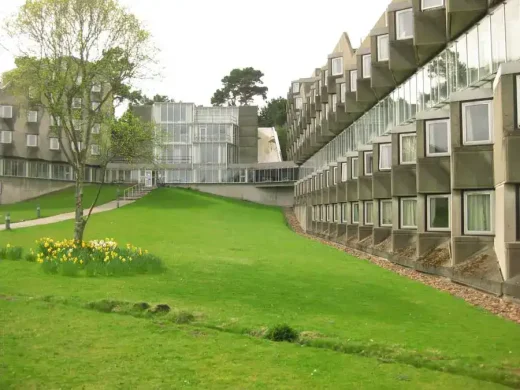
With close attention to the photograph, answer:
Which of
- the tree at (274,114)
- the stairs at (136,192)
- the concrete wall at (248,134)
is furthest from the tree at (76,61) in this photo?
the tree at (274,114)

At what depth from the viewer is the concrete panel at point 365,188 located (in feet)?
121

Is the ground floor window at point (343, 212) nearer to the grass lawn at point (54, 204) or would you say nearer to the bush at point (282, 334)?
the grass lawn at point (54, 204)

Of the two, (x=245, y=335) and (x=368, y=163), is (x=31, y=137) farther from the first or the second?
(x=245, y=335)

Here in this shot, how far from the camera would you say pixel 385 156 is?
33.8 m

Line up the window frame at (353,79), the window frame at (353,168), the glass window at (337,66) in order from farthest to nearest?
the glass window at (337,66) < the window frame at (353,79) < the window frame at (353,168)

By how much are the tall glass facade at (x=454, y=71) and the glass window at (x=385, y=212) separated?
3993 millimetres

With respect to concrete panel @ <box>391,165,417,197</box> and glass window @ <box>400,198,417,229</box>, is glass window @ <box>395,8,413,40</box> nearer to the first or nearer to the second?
concrete panel @ <box>391,165,417,197</box>

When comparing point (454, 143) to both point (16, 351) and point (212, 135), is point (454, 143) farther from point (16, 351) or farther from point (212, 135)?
point (212, 135)

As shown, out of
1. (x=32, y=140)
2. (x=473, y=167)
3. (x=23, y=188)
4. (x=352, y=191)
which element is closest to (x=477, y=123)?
(x=473, y=167)

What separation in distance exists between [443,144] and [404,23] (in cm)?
895

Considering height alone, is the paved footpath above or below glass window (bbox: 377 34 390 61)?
below

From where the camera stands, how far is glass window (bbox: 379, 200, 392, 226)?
3341cm

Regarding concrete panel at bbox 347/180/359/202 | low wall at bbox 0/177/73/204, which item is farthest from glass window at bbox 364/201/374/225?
low wall at bbox 0/177/73/204

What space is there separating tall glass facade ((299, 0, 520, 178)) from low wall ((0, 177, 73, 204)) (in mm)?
51486
